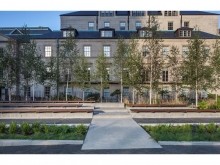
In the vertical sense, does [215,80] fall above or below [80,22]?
below

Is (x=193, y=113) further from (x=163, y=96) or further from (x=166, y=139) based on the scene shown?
(x=163, y=96)

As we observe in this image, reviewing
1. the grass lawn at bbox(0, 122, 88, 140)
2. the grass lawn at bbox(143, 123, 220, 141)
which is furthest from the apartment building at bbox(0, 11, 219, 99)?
the grass lawn at bbox(143, 123, 220, 141)

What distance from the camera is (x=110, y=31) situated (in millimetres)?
29781

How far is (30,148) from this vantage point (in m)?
6.81

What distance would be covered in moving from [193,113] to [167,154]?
9.55 meters

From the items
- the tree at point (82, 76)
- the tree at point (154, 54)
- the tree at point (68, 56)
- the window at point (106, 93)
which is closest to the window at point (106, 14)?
the tree at point (68, 56)

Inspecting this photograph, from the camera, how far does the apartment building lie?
28797mm

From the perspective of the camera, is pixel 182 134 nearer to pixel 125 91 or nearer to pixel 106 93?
pixel 125 91

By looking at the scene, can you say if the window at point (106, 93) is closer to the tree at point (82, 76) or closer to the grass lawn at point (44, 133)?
the tree at point (82, 76)

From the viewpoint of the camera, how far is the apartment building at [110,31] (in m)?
28.8

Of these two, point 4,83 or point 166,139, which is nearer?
point 166,139

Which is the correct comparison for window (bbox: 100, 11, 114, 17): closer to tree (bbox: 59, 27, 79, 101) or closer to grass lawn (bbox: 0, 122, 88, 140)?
tree (bbox: 59, 27, 79, 101)

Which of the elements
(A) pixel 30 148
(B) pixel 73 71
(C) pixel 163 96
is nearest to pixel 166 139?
(A) pixel 30 148

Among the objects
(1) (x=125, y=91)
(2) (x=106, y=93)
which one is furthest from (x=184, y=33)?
(2) (x=106, y=93)
